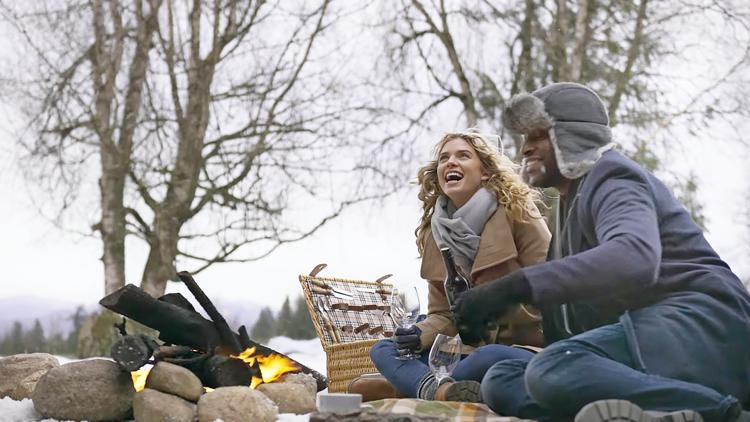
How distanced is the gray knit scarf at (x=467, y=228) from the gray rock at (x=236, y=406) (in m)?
0.95

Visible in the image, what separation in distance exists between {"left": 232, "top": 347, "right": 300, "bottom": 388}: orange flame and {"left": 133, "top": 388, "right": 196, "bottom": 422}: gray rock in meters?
0.55

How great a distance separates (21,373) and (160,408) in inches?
49.2

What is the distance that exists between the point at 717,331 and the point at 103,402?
8.33 feet

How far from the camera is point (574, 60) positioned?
865cm

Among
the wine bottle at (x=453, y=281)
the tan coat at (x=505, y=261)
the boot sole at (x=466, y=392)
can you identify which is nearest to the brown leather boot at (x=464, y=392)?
the boot sole at (x=466, y=392)

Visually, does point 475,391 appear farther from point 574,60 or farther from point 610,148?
point 574,60

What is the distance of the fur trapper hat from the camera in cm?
257

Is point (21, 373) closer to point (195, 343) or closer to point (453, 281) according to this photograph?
point (195, 343)

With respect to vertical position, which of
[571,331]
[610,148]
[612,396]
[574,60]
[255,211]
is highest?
[574,60]

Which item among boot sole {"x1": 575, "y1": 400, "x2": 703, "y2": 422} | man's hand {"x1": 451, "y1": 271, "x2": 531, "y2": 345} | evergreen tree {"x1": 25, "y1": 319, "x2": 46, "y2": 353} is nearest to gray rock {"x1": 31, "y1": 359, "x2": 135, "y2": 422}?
man's hand {"x1": 451, "y1": 271, "x2": 531, "y2": 345}

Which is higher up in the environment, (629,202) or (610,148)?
(610,148)

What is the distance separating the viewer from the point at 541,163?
8.67ft

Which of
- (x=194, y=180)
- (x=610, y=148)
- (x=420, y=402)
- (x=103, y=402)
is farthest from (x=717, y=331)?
(x=194, y=180)

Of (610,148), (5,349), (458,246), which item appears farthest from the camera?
(5,349)
